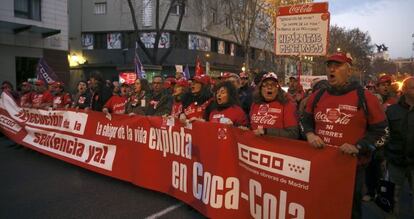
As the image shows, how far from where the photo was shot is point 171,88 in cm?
902

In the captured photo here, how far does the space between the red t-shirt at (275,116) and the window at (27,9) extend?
20483 millimetres

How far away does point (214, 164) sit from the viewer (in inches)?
206

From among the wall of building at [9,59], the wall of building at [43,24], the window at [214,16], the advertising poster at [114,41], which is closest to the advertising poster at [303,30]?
the wall of building at [43,24]

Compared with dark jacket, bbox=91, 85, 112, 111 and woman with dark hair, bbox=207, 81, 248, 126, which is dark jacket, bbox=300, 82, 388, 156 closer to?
woman with dark hair, bbox=207, 81, 248, 126

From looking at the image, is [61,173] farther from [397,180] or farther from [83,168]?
[397,180]

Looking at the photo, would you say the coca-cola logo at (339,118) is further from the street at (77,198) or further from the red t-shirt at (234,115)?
the red t-shirt at (234,115)

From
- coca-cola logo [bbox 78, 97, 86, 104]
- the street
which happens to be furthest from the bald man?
coca-cola logo [bbox 78, 97, 86, 104]

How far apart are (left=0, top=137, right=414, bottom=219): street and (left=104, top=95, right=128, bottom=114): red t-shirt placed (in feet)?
4.53

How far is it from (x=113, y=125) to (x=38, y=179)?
1616mm

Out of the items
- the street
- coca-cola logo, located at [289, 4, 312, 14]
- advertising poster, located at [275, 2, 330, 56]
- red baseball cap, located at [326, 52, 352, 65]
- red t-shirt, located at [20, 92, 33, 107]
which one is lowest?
the street

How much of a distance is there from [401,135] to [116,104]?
5.92 m

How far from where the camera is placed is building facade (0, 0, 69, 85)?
21.6 m

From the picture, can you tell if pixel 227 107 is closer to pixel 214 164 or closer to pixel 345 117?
pixel 214 164

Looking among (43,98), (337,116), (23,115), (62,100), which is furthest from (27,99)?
(337,116)
